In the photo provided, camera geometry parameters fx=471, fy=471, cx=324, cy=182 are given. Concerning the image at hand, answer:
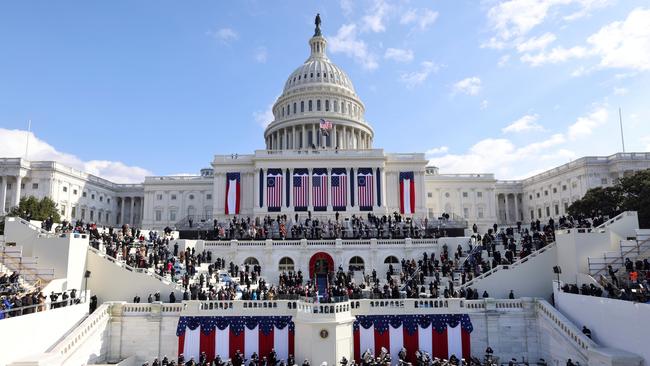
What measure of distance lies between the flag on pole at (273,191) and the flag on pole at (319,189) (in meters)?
5.06

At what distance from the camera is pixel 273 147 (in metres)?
97.2

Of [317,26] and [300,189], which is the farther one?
[317,26]

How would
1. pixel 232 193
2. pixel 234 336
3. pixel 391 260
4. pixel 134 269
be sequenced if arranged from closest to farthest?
pixel 234 336 → pixel 134 269 → pixel 391 260 → pixel 232 193

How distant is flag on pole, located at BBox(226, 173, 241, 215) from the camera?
7106 centimetres

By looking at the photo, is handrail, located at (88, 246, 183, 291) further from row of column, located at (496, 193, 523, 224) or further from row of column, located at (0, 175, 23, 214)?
row of column, located at (496, 193, 523, 224)

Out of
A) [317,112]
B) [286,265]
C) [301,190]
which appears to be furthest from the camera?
[317,112]

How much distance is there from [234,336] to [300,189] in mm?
41643

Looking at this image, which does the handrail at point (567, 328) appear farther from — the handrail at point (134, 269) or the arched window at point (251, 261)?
the arched window at point (251, 261)

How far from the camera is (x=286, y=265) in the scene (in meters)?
46.2

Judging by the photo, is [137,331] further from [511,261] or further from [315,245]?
[511,261]

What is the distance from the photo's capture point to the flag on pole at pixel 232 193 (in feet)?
233

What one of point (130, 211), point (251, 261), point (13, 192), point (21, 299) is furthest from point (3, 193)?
point (21, 299)

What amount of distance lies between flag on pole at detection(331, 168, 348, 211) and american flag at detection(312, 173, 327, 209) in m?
1.33

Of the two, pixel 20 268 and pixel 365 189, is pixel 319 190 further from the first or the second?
pixel 20 268
